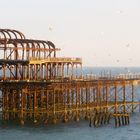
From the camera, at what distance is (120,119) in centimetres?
7450

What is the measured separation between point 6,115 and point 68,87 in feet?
32.5

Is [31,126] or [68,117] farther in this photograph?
[68,117]

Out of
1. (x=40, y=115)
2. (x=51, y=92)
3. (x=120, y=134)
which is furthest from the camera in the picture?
(x=51, y=92)

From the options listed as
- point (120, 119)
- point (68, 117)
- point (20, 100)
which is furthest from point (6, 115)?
point (120, 119)

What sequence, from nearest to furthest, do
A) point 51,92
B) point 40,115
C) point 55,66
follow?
point 40,115
point 51,92
point 55,66

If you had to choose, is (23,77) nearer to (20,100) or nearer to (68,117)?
(20,100)

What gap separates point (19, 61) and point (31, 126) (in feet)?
33.8

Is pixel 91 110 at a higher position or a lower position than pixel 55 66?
lower

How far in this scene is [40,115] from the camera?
7244cm

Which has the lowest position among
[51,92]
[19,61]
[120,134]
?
[120,134]

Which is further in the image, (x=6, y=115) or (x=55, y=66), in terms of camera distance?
(x=55, y=66)

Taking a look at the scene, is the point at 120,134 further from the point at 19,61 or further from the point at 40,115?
the point at 19,61

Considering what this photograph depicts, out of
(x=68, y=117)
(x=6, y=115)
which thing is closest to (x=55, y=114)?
(x=68, y=117)

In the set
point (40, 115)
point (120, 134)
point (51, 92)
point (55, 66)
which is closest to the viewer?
point (120, 134)
